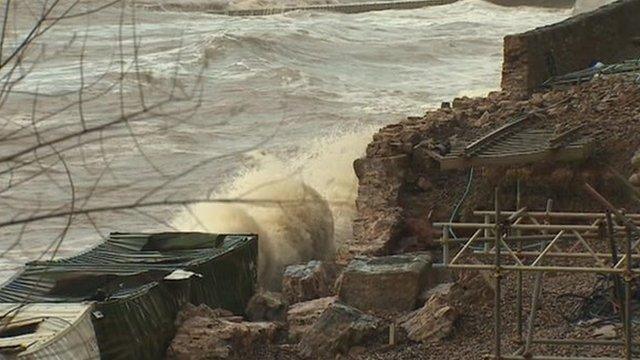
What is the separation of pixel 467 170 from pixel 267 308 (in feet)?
8.52

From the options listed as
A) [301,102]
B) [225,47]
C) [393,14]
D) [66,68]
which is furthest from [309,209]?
[393,14]

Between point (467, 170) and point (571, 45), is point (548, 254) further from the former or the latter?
point (571, 45)

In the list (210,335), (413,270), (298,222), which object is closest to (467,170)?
(413,270)

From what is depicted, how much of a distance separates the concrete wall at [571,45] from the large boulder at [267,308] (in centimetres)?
435

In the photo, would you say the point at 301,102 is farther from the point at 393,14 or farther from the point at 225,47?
the point at 393,14

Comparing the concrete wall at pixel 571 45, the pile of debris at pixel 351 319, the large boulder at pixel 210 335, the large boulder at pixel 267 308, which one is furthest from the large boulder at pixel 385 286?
the concrete wall at pixel 571 45

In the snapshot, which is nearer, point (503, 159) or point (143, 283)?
point (503, 159)

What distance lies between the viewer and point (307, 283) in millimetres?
17625

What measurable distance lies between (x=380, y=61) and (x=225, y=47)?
5.49 meters

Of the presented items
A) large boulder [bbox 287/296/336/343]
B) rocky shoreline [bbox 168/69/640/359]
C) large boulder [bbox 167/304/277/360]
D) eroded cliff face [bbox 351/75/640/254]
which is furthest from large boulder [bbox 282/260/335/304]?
large boulder [bbox 167/304/277/360]

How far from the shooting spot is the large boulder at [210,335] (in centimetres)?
1554

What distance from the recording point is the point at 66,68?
149 feet

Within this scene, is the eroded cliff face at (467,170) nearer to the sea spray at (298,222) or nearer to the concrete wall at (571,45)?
the sea spray at (298,222)

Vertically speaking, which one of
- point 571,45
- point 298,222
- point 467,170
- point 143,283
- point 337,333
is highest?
point 571,45
